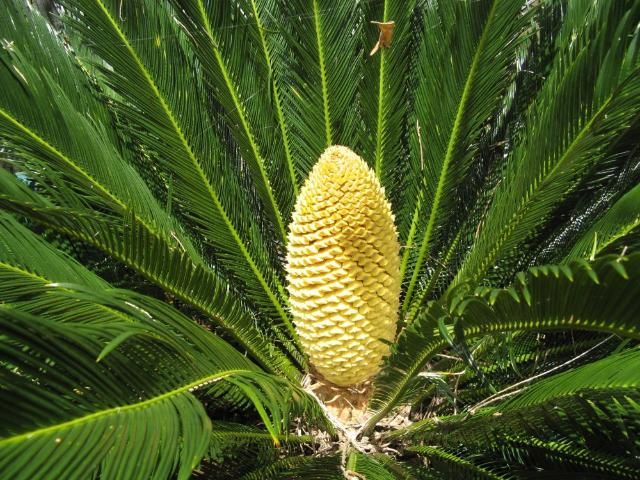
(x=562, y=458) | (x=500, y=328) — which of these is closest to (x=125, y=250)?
(x=500, y=328)

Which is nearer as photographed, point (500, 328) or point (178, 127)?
point (500, 328)

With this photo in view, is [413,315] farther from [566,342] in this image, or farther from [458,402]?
[566,342]

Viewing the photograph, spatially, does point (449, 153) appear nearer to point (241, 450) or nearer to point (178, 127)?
point (178, 127)

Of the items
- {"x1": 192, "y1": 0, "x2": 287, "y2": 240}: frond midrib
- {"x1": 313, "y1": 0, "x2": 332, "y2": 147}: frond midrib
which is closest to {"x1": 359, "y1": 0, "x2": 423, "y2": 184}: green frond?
{"x1": 313, "y1": 0, "x2": 332, "y2": 147}: frond midrib

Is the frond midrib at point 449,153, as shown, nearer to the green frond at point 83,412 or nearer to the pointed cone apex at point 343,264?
the pointed cone apex at point 343,264

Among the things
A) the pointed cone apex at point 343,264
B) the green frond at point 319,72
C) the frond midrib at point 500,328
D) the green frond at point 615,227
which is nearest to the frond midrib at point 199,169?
the pointed cone apex at point 343,264

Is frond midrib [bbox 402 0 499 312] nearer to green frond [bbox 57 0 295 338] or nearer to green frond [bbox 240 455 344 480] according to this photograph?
green frond [bbox 57 0 295 338]
